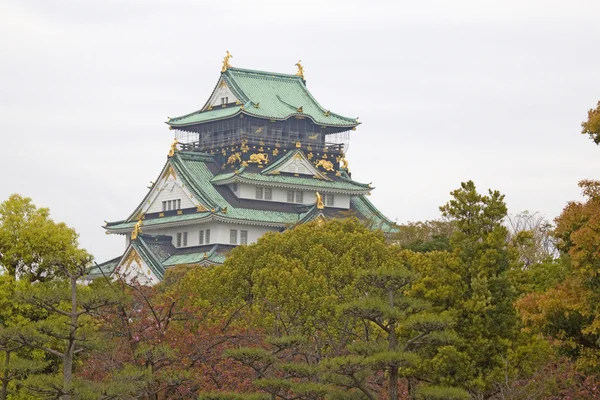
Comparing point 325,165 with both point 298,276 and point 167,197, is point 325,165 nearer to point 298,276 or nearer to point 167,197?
point 167,197

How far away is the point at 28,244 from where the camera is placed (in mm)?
39969

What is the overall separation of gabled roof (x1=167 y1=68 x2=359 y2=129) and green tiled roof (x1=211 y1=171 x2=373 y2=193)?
162 inches

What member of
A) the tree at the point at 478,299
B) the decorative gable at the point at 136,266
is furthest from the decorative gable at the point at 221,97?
the tree at the point at 478,299

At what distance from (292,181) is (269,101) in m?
6.87

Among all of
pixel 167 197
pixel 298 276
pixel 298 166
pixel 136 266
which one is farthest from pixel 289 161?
pixel 298 276

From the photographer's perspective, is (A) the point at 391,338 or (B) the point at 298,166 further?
(B) the point at 298,166

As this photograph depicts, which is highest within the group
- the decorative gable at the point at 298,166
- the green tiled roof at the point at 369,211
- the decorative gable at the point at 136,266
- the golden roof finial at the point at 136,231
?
the decorative gable at the point at 298,166

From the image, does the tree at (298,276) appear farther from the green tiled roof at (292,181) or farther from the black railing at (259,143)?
the black railing at (259,143)

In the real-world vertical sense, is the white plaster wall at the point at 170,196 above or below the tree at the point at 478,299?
above

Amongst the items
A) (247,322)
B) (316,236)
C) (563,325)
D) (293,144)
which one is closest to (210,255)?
(293,144)

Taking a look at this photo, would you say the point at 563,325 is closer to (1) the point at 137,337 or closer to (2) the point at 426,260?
(2) the point at 426,260

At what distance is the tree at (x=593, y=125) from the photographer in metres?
28.1

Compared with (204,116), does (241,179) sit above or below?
below

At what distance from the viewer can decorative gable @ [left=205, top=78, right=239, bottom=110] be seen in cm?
9006
